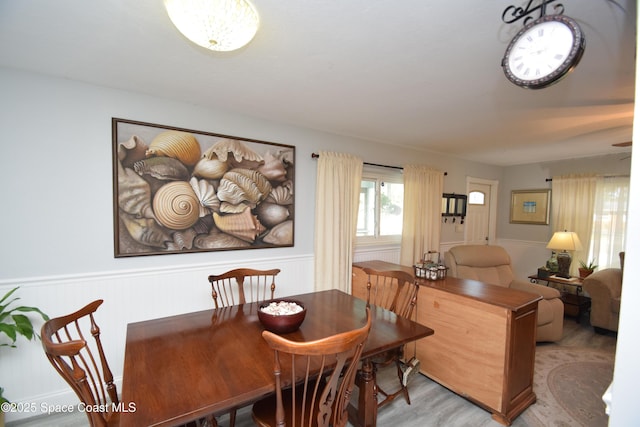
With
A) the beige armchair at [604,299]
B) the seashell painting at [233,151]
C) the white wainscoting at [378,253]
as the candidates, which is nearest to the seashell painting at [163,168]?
the seashell painting at [233,151]

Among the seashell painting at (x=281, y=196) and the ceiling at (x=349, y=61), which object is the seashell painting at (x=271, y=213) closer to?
the seashell painting at (x=281, y=196)

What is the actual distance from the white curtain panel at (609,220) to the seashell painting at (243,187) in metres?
4.71

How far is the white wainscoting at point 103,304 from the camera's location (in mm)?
1862

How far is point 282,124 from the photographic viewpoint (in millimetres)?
2842

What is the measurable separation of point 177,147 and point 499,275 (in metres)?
4.24

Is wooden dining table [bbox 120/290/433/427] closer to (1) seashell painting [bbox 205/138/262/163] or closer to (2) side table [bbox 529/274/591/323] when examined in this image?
(1) seashell painting [bbox 205/138/262/163]

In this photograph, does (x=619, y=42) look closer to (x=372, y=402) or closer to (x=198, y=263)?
(x=372, y=402)

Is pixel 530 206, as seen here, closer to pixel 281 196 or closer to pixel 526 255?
pixel 526 255

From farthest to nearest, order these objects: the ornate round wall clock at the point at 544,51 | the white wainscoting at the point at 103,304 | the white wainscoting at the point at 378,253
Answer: the white wainscoting at the point at 378,253 → the white wainscoting at the point at 103,304 → the ornate round wall clock at the point at 544,51

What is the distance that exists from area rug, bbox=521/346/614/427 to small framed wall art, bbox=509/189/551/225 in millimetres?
2356

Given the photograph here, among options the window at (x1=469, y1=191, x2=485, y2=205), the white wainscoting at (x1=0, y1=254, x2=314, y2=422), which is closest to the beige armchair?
the window at (x1=469, y1=191, x2=485, y2=205)

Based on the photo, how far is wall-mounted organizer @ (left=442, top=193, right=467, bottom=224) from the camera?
14.3ft

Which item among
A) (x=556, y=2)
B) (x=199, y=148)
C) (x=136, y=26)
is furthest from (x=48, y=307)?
(x=556, y=2)

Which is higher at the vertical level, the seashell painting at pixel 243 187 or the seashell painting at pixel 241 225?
the seashell painting at pixel 243 187
